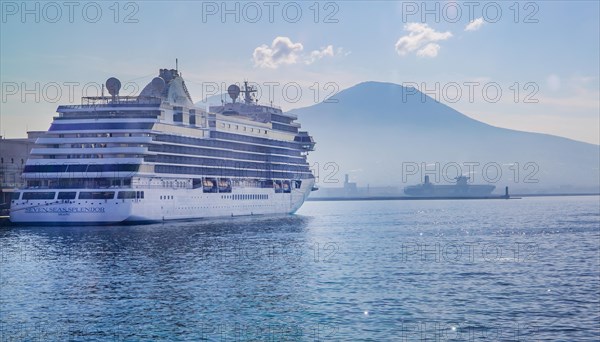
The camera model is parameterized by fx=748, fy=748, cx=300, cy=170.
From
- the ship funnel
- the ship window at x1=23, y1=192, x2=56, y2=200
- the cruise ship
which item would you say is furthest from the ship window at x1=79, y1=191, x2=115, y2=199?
the ship funnel

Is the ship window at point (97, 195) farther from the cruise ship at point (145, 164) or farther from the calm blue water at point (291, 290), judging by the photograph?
the calm blue water at point (291, 290)

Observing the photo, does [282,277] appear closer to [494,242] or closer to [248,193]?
[494,242]

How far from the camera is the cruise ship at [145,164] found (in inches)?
3140

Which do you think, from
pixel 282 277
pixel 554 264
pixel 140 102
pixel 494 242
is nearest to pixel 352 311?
pixel 282 277

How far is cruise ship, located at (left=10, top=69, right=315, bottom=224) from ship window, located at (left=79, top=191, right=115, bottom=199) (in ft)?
0.35

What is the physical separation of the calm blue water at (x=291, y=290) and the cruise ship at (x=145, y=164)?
587 inches

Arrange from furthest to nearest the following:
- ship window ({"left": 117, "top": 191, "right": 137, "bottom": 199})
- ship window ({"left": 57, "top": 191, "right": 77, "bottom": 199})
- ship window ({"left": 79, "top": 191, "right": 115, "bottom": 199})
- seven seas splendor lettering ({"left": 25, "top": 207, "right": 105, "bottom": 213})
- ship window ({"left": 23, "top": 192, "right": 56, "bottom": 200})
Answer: ship window ({"left": 117, "top": 191, "right": 137, "bottom": 199}), ship window ({"left": 23, "top": 192, "right": 56, "bottom": 200}), ship window ({"left": 79, "top": 191, "right": 115, "bottom": 199}), ship window ({"left": 57, "top": 191, "right": 77, "bottom": 199}), seven seas splendor lettering ({"left": 25, "top": 207, "right": 105, "bottom": 213})

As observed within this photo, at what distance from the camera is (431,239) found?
7238cm

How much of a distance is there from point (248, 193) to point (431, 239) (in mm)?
41406

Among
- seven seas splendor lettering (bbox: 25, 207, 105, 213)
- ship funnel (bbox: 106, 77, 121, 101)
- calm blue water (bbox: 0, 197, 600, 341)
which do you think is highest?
ship funnel (bbox: 106, 77, 121, 101)

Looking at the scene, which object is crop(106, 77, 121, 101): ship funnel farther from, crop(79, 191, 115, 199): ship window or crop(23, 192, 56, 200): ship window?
crop(23, 192, 56, 200): ship window

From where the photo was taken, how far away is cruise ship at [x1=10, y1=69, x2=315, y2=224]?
79.8 m

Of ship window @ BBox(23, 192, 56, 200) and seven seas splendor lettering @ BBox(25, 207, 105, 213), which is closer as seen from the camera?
seven seas splendor lettering @ BBox(25, 207, 105, 213)

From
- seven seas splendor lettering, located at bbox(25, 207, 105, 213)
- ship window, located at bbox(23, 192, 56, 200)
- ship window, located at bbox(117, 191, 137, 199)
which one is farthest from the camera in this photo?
ship window, located at bbox(117, 191, 137, 199)
